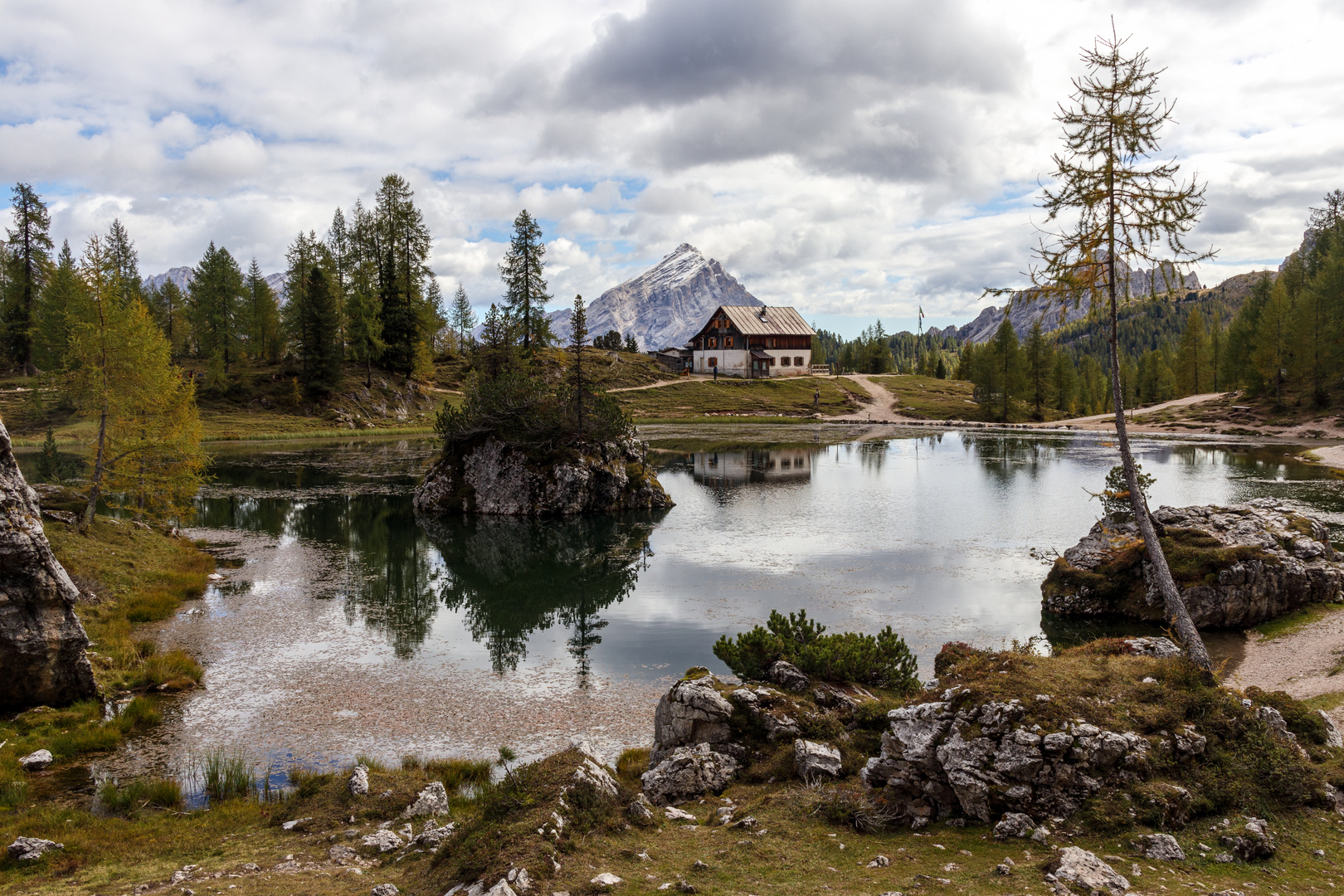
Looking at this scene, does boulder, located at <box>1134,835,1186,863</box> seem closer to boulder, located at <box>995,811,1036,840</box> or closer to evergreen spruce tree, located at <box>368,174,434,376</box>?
boulder, located at <box>995,811,1036,840</box>

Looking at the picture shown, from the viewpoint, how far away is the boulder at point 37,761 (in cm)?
1537

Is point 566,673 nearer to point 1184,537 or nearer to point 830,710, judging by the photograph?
point 830,710

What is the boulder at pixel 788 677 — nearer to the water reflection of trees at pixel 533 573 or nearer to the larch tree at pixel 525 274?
the water reflection of trees at pixel 533 573

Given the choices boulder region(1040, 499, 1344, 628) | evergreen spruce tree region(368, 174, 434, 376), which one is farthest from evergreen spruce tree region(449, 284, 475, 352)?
boulder region(1040, 499, 1344, 628)

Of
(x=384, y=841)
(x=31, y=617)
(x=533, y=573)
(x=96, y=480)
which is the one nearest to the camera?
(x=384, y=841)

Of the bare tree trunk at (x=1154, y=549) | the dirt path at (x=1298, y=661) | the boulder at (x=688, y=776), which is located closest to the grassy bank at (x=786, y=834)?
the boulder at (x=688, y=776)

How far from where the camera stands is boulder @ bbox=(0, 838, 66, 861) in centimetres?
1126

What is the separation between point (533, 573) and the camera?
35125 millimetres

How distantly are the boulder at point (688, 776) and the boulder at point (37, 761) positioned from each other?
12.7 metres

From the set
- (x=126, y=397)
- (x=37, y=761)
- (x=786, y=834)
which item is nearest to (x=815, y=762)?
(x=786, y=834)

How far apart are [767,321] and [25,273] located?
109052mm

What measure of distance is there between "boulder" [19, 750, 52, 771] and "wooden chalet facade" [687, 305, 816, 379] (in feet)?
407

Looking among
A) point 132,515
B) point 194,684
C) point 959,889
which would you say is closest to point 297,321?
point 132,515

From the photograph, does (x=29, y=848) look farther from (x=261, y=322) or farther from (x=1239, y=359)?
(x=1239, y=359)
